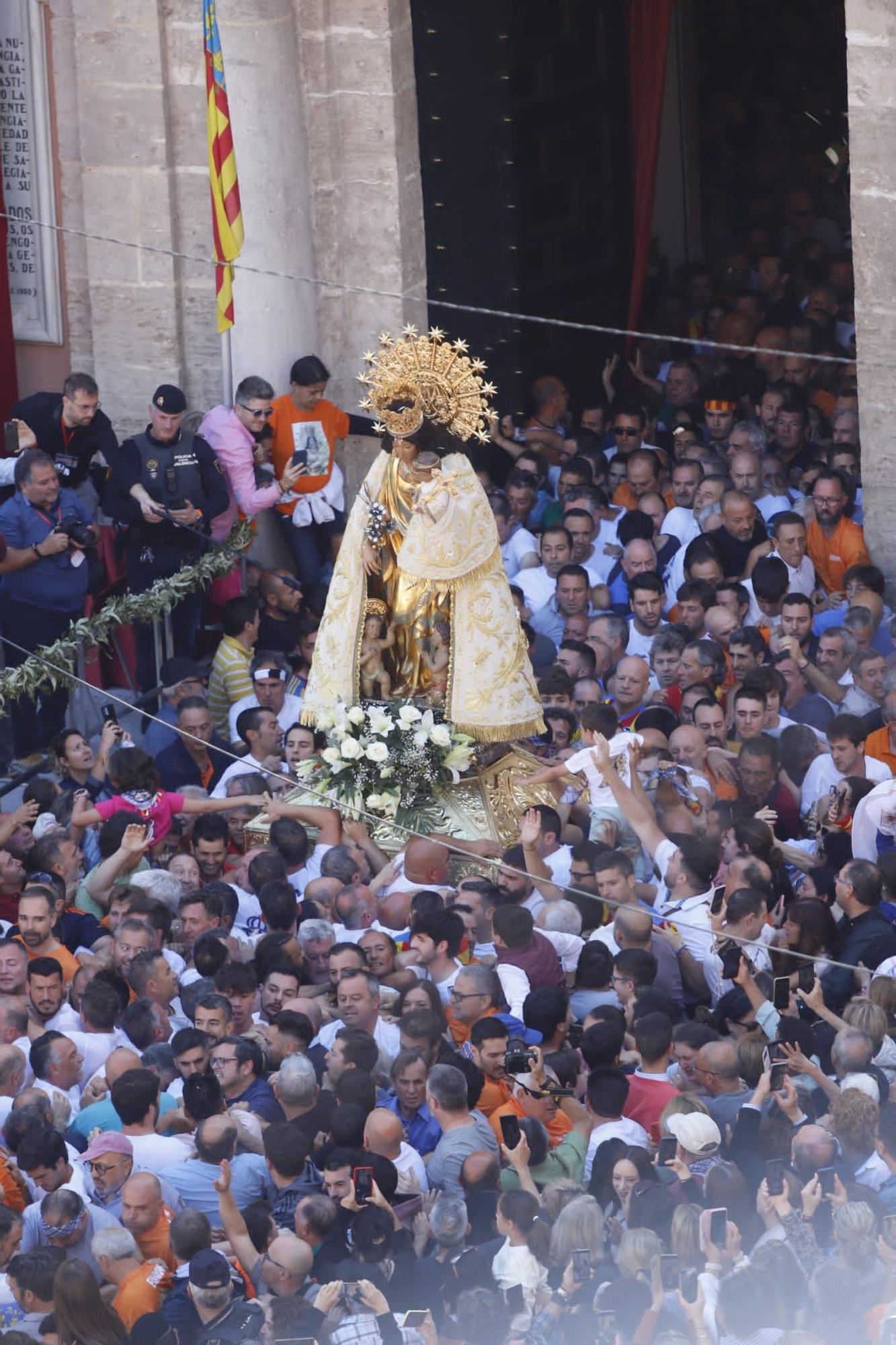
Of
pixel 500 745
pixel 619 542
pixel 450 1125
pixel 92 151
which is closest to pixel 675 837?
pixel 500 745

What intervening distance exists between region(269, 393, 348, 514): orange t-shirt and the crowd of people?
0.08 ft

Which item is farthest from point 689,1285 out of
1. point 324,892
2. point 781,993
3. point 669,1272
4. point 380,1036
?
point 324,892

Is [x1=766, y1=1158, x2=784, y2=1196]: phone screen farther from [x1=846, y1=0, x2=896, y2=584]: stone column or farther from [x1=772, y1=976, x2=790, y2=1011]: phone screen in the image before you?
[x1=846, y1=0, x2=896, y2=584]: stone column

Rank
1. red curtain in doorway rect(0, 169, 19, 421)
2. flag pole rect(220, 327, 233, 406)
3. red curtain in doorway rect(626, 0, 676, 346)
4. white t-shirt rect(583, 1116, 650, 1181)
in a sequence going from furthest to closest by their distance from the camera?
red curtain in doorway rect(626, 0, 676, 346) < red curtain in doorway rect(0, 169, 19, 421) < flag pole rect(220, 327, 233, 406) < white t-shirt rect(583, 1116, 650, 1181)

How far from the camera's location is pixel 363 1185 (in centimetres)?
721

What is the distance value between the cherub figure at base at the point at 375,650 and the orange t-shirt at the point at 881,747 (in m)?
2.01

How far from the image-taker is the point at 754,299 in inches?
590

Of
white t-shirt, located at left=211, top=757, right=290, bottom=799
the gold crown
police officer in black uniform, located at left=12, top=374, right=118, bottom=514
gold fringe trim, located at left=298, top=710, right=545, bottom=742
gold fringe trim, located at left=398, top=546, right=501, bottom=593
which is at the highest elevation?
the gold crown

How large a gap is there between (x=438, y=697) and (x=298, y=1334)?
4.38m

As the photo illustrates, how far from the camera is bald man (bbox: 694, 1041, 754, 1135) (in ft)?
25.2

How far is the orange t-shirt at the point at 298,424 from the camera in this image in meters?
12.9

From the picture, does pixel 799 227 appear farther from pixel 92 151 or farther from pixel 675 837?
pixel 675 837

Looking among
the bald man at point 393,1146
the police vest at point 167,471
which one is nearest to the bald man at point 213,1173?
the bald man at point 393,1146

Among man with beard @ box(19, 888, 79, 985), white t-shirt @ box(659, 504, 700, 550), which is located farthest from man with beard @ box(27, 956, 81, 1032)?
white t-shirt @ box(659, 504, 700, 550)
